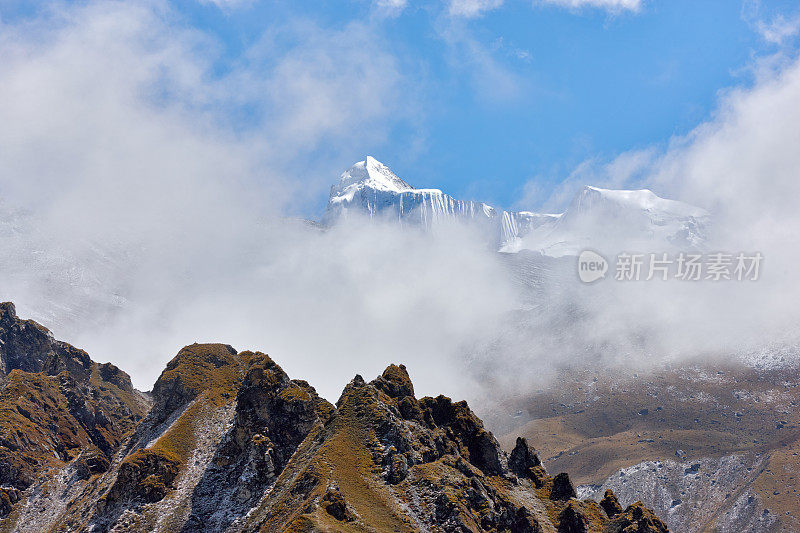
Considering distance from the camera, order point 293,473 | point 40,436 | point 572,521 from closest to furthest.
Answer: point 293,473
point 572,521
point 40,436

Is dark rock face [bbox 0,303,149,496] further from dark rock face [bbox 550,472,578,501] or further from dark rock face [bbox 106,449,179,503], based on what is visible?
dark rock face [bbox 550,472,578,501]

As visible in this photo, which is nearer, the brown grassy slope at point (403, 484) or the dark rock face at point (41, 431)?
the brown grassy slope at point (403, 484)

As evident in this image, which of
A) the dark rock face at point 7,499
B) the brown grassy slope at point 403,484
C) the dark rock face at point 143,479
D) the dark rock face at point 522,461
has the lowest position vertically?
the dark rock face at point 7,499

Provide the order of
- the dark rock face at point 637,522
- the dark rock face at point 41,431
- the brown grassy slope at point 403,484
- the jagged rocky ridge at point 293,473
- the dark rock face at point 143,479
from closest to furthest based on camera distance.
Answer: the brown grassy slope at point 403,484, the jagged rocky ridge at point 293,473, the dark rock face at point 637,522, the dark rock face at point 143,479, the dark rock face at point 41,431

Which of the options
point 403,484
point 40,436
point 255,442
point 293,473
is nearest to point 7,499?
point 40,436

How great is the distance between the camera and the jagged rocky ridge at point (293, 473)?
91.0 m

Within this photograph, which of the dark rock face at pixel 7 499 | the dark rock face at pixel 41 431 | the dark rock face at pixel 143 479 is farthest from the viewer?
the dark rock face at pixel 41 431

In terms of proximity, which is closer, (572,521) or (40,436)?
(572,521)

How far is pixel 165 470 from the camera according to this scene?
114188 mm

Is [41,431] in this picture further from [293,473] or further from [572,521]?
[572,521]

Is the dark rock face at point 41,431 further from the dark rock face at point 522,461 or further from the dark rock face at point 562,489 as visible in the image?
the dark rock face at point 562,489

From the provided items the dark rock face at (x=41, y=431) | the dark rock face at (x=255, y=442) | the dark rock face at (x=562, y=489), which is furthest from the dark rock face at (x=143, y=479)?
the dark rock face at (x=562, y=489)

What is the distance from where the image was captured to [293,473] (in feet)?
335

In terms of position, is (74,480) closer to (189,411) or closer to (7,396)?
(189,411)
